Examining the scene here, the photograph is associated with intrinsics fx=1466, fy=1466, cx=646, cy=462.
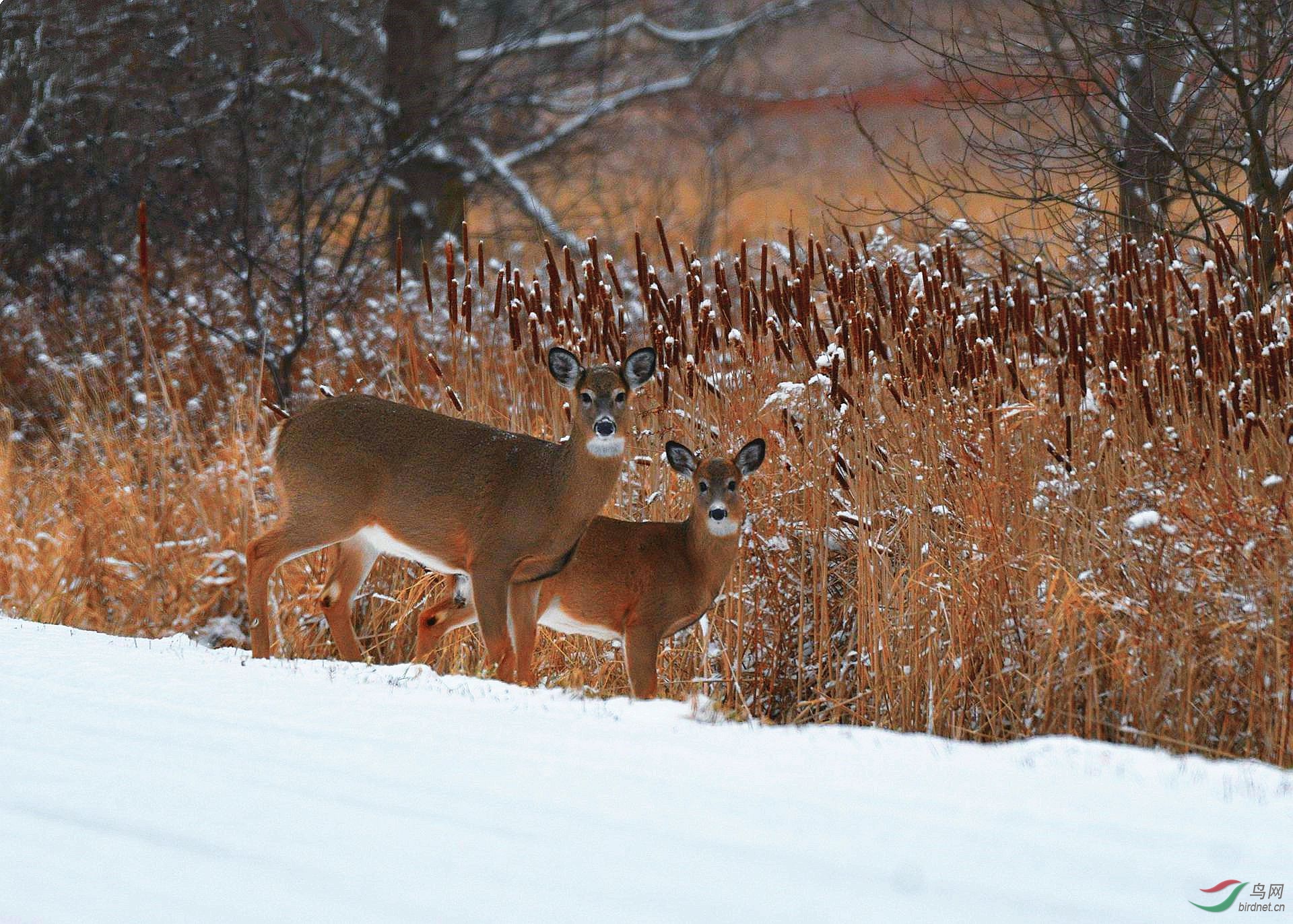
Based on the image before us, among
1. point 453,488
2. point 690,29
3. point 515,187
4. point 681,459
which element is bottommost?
point 453,488

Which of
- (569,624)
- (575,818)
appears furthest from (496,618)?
(575,818)

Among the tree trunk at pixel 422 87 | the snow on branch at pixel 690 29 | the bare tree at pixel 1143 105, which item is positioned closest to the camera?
the bare tree at pixel 1143 105

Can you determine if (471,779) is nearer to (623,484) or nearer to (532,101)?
(623,484)

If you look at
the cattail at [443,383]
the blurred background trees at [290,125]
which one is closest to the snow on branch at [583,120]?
the blurred background trees at [290,125]

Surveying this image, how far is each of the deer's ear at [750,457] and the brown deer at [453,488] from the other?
0.43 m

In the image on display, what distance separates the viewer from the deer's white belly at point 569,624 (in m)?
5.33

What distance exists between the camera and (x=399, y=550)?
5496 millimetres

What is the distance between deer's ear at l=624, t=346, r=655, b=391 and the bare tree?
175cm

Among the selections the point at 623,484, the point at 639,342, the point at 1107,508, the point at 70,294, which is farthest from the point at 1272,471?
the point at 70,294

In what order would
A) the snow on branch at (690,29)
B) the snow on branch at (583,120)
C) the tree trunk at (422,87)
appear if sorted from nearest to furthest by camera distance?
the tree trunk at (422,87)
the snow on branch at (583,120)
the snow on branch at (690,29)

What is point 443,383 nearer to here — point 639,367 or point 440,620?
point 440,620

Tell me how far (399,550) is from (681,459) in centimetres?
112

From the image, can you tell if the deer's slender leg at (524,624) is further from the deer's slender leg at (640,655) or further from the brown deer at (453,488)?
the deer's slender leg at (640,655)

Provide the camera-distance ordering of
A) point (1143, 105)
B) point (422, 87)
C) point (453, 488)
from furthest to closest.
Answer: point (422, 87) < point (1143, 105) < point (453, 488)
